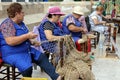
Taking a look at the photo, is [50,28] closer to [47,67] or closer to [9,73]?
[47,67]

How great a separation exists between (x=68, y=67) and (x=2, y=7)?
7.53 meters

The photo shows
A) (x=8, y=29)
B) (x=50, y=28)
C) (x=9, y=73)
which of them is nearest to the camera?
(x=8, y=29)

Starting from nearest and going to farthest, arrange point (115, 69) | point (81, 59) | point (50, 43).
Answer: point (81, 59) < point (50, 43) < point (115, 69)

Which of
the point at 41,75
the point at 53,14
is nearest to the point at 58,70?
the point at 53,14

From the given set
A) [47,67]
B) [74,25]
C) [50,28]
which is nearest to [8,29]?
[47,67]

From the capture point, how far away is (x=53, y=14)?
18.1ft

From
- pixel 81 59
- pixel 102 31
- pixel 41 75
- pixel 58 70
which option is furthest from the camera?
pixel 102 31

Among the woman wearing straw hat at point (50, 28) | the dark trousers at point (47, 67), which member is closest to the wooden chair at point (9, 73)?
the dark trousers at point (47, 67)

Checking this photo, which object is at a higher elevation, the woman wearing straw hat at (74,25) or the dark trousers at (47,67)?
the woman wearing straw hat at (74,25)

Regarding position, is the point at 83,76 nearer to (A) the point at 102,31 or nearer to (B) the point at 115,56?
(B) the point at 115,56

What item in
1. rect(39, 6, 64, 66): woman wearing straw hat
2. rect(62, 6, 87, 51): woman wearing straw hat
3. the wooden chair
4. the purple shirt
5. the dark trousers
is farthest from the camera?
rect(62, 6, 87, 51): woman wearing straw hat

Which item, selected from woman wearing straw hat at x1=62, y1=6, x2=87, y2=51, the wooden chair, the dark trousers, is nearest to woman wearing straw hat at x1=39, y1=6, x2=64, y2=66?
the dark trousers

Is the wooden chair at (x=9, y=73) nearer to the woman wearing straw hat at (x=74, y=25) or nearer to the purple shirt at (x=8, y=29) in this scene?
the purple shirt at (x=8, y=29)

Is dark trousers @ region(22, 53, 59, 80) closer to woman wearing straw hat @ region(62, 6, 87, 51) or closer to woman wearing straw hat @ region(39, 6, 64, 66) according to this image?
woman wearing straw hat @ region(39, 6, 64, 66)
